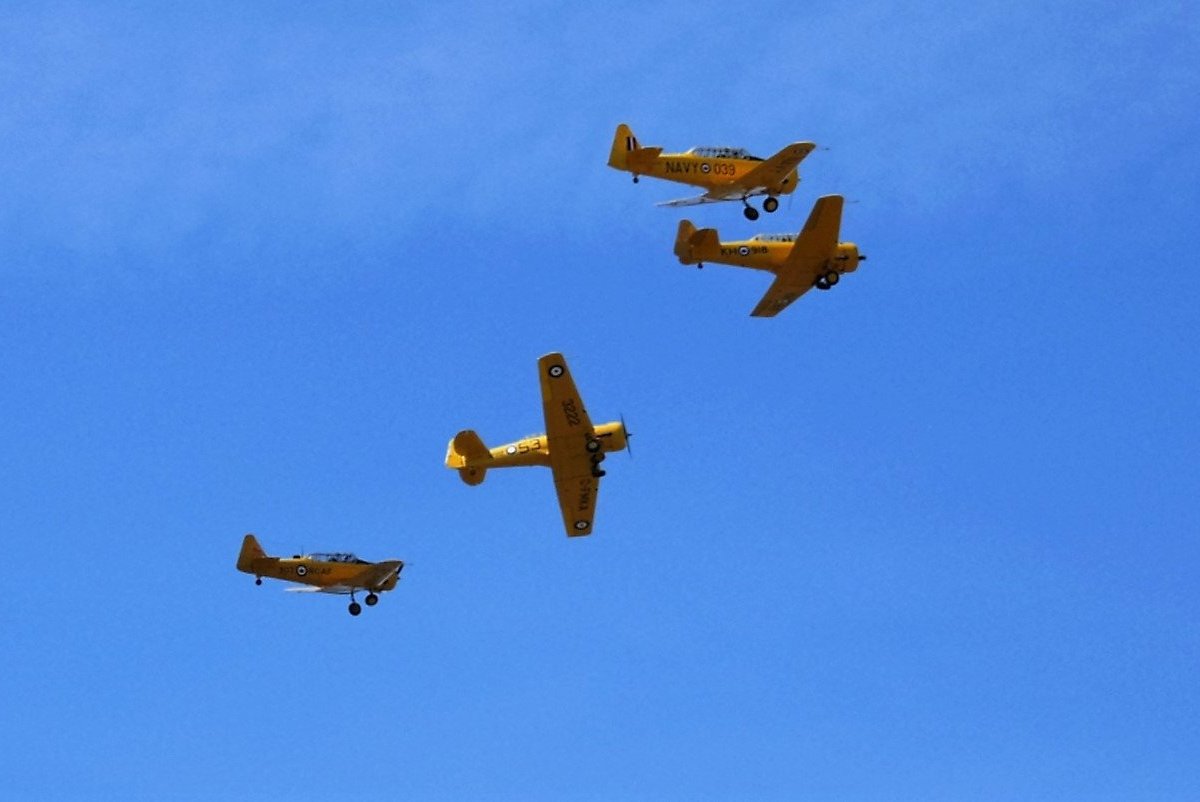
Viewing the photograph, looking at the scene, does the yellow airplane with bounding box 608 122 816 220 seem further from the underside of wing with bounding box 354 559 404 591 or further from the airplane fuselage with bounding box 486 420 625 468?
the underside of wing with bounding box 354 559 404 591

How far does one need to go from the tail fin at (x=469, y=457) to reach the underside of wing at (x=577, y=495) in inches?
124

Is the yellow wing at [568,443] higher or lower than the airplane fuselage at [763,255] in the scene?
lower

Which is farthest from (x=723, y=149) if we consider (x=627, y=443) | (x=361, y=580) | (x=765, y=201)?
(x=361, y=580)

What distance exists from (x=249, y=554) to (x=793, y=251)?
1186 inches

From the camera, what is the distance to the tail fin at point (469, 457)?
97.8 meters

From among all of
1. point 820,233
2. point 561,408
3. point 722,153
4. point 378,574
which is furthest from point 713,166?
point 378,574

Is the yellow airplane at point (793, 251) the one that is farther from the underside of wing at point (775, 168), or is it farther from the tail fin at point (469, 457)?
the tail fin at point (469, 457)

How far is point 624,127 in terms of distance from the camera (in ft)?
325

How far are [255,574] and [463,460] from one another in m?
16.2

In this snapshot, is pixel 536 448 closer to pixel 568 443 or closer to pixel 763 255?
pixel 568 443

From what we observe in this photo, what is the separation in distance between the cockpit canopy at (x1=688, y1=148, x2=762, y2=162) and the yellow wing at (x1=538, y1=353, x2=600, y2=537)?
12609mm

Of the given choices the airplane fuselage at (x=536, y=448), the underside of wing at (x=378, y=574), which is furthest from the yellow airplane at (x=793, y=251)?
the underside of wing at (x=378, y=574)

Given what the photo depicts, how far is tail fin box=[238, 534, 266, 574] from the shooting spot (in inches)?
4301

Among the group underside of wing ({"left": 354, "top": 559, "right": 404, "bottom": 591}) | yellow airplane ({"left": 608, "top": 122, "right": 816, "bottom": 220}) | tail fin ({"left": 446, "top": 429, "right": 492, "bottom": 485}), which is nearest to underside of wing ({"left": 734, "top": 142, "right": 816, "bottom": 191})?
yellow airplane ({"left": 608, "top": 122, "right": 816, "bottom": 220})
